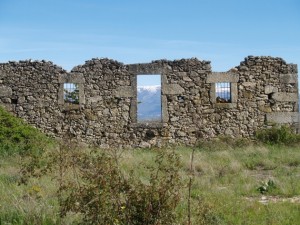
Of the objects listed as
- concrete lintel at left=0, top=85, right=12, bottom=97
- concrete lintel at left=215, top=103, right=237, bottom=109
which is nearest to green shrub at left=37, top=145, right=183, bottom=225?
concrete lintel at left=215, top=103, right=237, bottom=109

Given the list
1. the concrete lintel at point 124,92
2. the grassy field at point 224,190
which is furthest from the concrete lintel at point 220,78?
the grassy field at point 224,190

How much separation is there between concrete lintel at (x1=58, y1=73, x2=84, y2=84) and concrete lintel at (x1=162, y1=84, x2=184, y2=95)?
2.60 m

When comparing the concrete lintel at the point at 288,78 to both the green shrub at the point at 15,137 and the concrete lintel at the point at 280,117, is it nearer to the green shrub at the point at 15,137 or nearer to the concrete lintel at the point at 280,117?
the concrete lintel at the point at 280,117

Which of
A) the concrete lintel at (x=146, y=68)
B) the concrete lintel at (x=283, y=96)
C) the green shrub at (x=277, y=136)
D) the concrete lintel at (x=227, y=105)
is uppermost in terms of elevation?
the concrete lintel at (x=146, y=68)

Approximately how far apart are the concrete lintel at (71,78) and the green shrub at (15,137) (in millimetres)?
1967

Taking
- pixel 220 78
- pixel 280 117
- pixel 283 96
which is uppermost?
pixel 220 78

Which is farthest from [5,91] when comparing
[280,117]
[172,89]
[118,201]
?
[118,201]

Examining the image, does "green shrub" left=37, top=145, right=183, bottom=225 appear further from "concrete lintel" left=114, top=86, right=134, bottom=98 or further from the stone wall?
"concrete lintel" left=114, top=86, right=134, bottom=98

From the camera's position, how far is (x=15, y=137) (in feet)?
38.5

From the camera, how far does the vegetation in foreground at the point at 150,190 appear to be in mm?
4449

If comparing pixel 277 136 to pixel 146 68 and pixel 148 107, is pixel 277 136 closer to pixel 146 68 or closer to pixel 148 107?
pixel 146 68

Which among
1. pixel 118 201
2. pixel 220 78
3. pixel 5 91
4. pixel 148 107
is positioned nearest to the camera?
pixel 118 201

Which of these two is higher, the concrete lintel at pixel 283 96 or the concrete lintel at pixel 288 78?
the concrete lintel at pixel 288 78

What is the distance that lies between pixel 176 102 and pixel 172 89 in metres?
0.42
